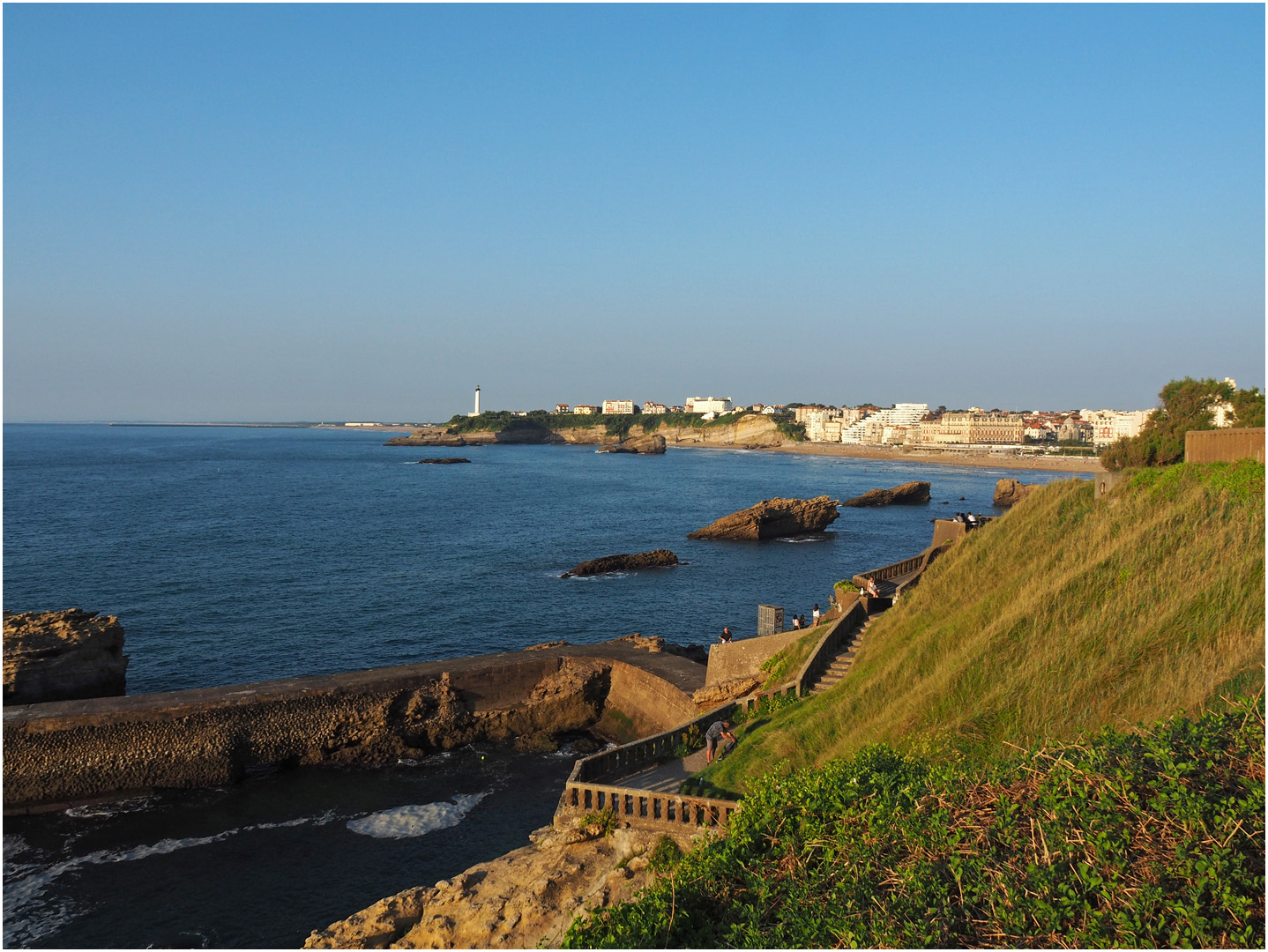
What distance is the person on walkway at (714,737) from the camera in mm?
14758

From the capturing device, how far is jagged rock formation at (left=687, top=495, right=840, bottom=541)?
63.4 metres

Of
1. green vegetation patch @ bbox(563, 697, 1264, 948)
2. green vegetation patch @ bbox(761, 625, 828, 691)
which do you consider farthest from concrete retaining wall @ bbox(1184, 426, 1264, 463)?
green vegetation patch @ bbox(563, 697, 1264, 948)

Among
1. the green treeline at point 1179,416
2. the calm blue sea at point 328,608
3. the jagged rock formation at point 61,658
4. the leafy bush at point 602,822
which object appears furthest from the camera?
the green treeline at point 1179,416

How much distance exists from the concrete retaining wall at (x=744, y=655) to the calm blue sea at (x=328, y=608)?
16.8 feet

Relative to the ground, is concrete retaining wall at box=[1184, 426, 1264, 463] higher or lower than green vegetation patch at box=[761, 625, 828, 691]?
higher

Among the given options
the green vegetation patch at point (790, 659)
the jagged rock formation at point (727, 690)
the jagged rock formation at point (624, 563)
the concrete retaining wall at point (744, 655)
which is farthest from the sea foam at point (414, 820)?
the jagged rock formation at point (624, 563)

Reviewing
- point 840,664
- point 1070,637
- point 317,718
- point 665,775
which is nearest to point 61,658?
point 317,718

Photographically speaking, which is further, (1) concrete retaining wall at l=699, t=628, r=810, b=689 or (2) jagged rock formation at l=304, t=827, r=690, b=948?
(1) concrete retaining wall at l=699, t=628, r=810, b=689

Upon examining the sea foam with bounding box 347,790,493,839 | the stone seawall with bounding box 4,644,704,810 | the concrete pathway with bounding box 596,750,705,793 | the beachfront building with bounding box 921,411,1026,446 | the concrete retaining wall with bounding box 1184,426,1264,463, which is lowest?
the sea foam with bounding box 347,790,493,839

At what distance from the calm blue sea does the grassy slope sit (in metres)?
9.13

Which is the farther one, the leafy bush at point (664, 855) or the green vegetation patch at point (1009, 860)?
the leafy bush at point (664, 855)

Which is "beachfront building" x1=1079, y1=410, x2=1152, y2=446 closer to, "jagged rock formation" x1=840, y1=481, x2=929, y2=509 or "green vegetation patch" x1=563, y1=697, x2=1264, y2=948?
"jagged rock formation" x1=840, y1=481, x2=929, y2=509

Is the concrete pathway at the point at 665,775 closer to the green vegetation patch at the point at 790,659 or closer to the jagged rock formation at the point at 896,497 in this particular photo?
the green vegetation patch at the point at 790,659

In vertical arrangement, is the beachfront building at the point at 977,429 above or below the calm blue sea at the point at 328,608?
above
